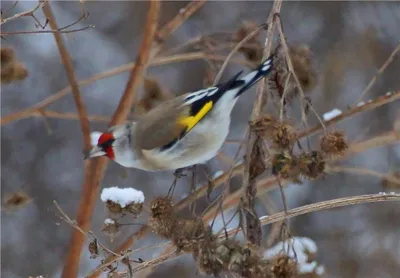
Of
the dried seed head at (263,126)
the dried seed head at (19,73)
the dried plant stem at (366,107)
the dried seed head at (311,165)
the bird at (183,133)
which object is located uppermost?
the dried seed head at (19,73)

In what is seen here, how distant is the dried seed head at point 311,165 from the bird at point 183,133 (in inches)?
9.3

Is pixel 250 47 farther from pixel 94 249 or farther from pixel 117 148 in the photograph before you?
pixel 94 249

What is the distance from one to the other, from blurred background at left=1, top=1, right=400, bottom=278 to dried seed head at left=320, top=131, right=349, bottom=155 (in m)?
1.84

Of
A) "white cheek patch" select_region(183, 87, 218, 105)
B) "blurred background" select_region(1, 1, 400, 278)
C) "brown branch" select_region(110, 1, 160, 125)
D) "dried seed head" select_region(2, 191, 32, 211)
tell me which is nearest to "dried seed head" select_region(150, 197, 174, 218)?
"white cheek patch" select_region(183, 87, 218, 105)

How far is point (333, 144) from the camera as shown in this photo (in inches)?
34.7

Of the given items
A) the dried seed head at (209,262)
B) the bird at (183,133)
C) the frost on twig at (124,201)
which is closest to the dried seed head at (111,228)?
the frost on twig at (124,201)

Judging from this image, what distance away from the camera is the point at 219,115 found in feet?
3.52

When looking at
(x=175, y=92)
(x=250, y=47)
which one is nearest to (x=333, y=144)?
(x=250, y=47)

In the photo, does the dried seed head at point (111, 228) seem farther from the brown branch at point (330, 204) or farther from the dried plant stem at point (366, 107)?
the dried plant stem at point (366, 107)

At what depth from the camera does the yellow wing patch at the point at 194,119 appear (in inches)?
42.0

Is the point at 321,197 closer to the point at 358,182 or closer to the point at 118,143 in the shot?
the point at 358,182

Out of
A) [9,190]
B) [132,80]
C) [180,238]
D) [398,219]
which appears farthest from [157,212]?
[398,219]

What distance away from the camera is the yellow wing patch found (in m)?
1.07

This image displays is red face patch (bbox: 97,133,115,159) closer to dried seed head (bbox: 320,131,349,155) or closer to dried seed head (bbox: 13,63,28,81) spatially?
dried seed head (bbox: 13,63,28,81)
